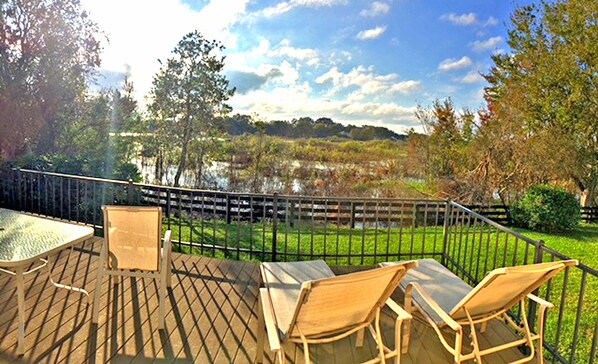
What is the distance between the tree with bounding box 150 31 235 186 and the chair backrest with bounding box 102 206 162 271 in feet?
30.5

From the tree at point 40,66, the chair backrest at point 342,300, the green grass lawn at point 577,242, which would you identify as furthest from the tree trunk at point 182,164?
the chair backrest at point 342,300

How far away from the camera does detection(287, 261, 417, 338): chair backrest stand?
1.70 metres

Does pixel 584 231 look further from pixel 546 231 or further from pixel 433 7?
pixel 433 7

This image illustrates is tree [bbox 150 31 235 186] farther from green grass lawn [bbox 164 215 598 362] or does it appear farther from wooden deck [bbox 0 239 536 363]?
wooden deck [bbox 0 239 536 363]

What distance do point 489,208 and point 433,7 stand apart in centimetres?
562

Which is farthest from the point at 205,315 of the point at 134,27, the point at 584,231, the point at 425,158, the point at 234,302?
the point at 425,158

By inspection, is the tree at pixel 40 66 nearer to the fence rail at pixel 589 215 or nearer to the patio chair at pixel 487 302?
the patio chair at pixel 487 302

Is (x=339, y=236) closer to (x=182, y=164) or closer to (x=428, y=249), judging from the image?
(x=428, y=249)

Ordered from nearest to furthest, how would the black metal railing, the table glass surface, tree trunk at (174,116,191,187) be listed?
the table glass surface
the black metal railing
tree trunk at (174,116,191,187)

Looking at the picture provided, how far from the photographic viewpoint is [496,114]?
11523 millimetres

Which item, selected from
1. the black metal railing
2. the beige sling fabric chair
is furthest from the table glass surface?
the black metal railing

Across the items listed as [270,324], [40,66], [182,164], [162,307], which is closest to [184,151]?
[182,164]

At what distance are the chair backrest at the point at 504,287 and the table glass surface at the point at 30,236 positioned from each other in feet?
8.41

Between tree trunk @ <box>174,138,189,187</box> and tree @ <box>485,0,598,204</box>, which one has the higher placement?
tree @ <box>485,0,598,204</box>
